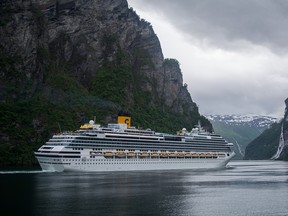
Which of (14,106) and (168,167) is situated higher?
(14,106)

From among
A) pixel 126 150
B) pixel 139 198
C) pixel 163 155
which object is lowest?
pixel 139 198

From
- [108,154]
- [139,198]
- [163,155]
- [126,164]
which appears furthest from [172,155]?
[139,198]

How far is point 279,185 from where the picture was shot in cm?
10012

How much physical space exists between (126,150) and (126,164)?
4.95 m

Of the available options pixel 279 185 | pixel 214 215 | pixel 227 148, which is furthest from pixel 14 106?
pixel 214 215

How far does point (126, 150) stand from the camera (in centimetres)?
15112

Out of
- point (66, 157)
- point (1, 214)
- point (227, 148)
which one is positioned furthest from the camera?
point (227, 148)

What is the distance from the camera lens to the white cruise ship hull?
433 ft

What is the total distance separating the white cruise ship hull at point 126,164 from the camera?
433 ft

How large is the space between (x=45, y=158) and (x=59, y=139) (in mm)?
7694

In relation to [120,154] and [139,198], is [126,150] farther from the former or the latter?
Result: [139,198]

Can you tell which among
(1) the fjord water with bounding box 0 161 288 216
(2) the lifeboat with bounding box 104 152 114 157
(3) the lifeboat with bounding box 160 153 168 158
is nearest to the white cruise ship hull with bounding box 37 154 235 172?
(3) the lifeboat with bounding box 160 153 168 158

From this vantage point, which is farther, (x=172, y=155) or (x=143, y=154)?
(x=172, y=155)

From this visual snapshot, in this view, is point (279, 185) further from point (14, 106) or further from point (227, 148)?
point (14, 106)
